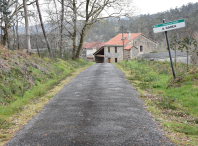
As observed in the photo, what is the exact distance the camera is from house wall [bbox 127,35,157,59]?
1927 inches

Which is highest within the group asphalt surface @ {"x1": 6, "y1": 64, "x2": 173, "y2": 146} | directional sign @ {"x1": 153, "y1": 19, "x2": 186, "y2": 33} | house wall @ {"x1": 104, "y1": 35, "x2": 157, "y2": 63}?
house wall @ {"x1": 104, "y1": 35, "x2": 157, "y2": 63}

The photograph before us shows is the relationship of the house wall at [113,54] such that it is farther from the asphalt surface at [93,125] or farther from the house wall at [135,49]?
the asphalt surface at [93,125]

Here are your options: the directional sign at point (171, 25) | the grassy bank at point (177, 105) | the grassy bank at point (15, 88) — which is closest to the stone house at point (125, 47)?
Answer: the grassy bank at point (15, 88)

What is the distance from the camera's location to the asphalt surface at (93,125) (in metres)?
3.57

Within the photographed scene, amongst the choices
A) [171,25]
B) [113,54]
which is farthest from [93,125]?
[113,54]

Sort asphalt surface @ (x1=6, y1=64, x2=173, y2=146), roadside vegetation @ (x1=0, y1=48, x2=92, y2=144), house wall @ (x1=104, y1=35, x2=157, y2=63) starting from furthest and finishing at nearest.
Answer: house wall @ (x1=104, y1=35, x2=157, y2=63) → roadside vegetation @ (x1=0, y1=48, x2=92, y2=144) → asphalt surface @ (x1=6, y1=64, x2=173, y2=146)

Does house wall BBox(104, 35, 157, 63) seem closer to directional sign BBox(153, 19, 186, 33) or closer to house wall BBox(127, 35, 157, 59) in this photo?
house wall BBox(127, 35, 157, 59)

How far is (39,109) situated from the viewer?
5.80 m

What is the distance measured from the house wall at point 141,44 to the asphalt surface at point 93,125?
43.4 m

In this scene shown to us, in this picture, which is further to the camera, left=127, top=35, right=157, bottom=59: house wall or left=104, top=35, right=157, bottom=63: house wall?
left=104, top=35, right=157, bottom=63: house wall

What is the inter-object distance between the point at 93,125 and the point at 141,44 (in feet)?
167

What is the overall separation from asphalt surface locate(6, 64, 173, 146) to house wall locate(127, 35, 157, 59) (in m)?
43.4

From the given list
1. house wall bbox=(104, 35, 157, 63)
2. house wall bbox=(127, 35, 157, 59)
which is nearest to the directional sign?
house wall bbox=(127, 35, 157, 59)

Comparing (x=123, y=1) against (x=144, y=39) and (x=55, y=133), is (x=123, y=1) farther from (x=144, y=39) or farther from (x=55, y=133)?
(x=144, y=39)
